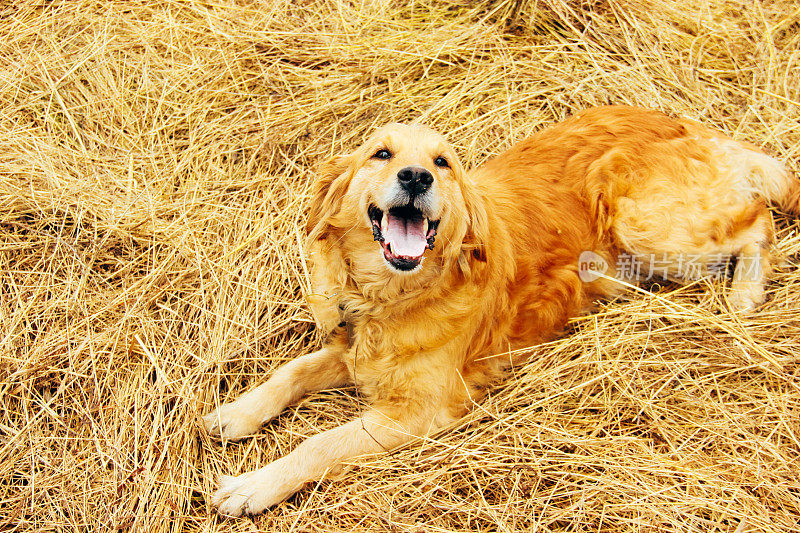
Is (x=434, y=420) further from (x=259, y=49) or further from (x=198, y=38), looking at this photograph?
(x=198, y=38)

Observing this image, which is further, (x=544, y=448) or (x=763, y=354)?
(x=763, y=354)

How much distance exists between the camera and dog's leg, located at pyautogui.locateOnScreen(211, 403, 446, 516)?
276 cm

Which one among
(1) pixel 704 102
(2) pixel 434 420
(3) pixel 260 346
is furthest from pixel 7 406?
(1) pixel 704 102

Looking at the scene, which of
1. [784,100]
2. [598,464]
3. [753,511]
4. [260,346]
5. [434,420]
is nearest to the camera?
[753,511]

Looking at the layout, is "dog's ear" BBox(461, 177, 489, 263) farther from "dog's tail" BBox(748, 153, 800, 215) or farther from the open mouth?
"dog's tail" BBox(748, 153, 800, 215)

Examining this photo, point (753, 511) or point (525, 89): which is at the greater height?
point (525, 89)

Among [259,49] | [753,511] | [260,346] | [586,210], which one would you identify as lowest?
[753,511]

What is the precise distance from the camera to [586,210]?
355cm

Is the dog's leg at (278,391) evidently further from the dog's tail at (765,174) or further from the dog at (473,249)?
the dog's tail at (765,174)

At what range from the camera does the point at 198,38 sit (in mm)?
4902

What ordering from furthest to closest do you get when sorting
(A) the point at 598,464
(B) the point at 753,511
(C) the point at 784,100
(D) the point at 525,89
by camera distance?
1. (D) the point at 525,89
2. (C) the point at 784,100
3. (A) the point at 598,464
4. (B) the point at 753,511

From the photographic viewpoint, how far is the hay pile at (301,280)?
2.77m

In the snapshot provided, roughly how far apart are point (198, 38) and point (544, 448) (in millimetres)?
4125

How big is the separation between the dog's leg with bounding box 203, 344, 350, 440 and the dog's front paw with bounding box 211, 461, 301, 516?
0.31 meters
